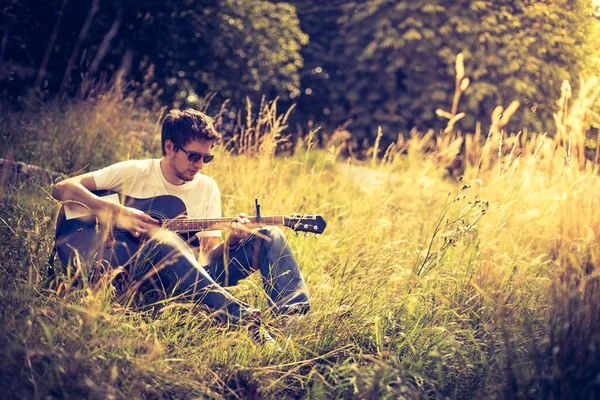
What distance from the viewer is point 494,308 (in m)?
2.74

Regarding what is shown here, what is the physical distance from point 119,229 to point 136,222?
0.09 m

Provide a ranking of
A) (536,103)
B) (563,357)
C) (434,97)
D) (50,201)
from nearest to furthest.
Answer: (563,357) → (50,201) → (536,103) → (434,97)

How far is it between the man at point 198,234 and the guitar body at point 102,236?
0.05 meters

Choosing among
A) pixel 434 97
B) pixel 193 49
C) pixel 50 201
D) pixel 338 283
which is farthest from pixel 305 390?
pixel 434 97

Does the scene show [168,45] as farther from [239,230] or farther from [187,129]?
[239,230]

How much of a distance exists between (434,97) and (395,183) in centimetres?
306

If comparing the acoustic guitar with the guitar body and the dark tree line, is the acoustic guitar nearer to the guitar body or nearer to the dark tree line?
the guitar body

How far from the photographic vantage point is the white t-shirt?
9.55ft

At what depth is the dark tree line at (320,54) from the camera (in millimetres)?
5984

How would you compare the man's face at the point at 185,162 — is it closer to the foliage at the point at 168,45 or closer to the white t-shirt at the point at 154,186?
the white t-shirt at the point at 154,186

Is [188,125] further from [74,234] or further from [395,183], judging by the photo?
[395,183]

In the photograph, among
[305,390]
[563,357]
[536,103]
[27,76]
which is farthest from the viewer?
[536,103]

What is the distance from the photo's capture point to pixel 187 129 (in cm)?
297

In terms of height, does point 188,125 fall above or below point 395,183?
above
